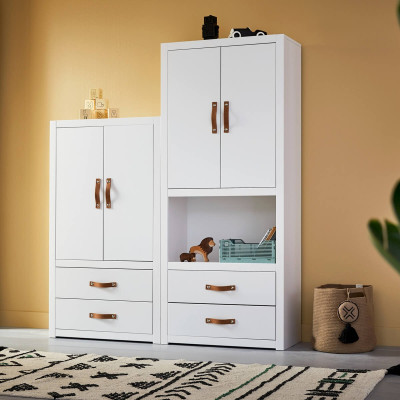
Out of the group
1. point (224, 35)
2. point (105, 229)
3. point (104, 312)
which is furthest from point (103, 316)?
point (224, 35)

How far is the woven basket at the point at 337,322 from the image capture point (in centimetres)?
356

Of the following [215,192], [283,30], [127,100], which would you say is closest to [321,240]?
[215,192]

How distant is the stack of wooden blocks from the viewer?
4285 millimetres

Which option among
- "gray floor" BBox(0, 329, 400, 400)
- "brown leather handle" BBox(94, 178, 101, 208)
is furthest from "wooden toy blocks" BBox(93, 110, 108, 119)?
"gray floor" BBox(0, 329, 400, 400)

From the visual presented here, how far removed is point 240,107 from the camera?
3768 millimetres

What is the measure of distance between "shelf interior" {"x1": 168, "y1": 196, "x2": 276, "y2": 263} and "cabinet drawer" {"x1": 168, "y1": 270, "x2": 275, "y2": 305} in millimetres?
191

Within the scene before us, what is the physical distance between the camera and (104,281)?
4.04 m

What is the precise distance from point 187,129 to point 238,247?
2.42 feet

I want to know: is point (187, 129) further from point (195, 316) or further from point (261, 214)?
point (195, 316)

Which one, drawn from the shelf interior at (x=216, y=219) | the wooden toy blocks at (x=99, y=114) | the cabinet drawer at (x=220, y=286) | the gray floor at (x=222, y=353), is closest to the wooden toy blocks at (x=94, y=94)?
the wooden toy blocks at (x=99, y=114)

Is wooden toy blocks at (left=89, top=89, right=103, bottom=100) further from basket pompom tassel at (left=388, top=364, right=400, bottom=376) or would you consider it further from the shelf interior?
basket pompom tassel at (left=388, top=364, right=400, bottom=376)

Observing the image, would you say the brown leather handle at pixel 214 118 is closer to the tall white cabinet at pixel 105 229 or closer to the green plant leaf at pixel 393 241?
the tall white cabinet at pixel 105 229

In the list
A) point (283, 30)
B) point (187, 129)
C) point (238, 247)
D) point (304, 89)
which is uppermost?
point (283, 30)

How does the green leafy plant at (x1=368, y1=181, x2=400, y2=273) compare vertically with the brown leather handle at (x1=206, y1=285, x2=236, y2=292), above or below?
above
